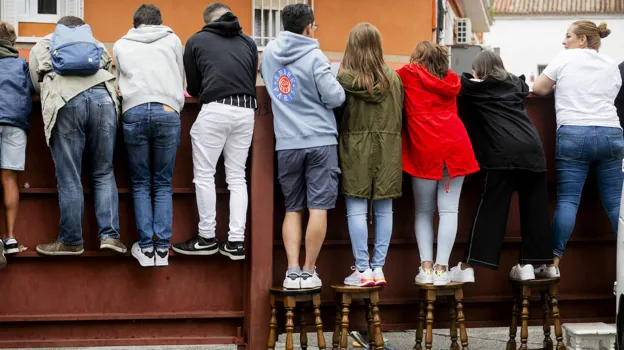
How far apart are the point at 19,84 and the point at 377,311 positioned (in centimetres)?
306

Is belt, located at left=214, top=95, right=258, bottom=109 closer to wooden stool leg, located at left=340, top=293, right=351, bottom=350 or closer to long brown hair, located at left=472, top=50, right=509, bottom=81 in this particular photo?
wooden stool leg, located at left=340, top=293, right=351, bottom=350

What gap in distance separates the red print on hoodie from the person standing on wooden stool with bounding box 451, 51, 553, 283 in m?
0.19

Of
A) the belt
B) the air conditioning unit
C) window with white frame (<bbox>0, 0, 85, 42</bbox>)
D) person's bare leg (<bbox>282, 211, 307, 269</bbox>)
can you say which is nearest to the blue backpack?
the belt

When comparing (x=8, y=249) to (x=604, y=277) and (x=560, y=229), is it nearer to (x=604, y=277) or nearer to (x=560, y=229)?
(x=560, y=229)

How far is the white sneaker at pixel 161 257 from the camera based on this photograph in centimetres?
695

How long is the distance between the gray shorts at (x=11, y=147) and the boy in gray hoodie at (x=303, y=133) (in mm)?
1846

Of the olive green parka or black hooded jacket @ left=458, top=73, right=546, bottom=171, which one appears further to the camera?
black hooded jacket @ left=458, top=73, right=546, bottom=171

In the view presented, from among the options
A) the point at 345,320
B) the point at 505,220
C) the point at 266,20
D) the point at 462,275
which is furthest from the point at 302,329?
the point at 266,20

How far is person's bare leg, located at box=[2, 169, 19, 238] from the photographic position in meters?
6.86

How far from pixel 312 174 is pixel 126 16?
1268 cm

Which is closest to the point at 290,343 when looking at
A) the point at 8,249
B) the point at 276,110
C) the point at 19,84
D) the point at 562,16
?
the point at 276,110

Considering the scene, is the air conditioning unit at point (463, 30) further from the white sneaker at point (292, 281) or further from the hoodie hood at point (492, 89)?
the white sneaker at point (292, 281)

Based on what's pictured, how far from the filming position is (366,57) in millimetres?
6840

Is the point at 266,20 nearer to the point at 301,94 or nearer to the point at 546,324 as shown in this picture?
the point at 301,94
